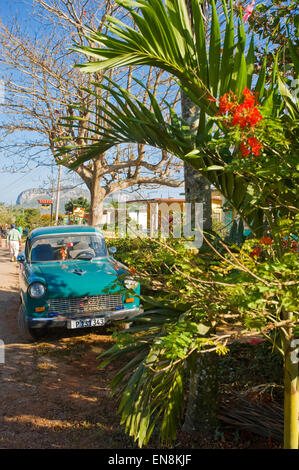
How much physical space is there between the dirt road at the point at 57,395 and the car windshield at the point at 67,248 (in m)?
1.27

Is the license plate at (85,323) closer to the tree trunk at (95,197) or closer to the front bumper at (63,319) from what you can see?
the front bumper at (63,319)

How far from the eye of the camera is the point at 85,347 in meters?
5.39

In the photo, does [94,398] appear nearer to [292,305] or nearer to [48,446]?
[48,446]

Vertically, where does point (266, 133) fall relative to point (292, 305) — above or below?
above

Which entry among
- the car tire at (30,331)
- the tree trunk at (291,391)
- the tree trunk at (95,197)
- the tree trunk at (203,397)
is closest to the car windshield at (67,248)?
the car tire at (30,331)

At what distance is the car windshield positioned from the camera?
634 centimetres

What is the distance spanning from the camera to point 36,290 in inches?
205

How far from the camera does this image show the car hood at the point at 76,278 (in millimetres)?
5262

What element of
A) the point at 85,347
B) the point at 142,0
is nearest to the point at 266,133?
the point at 142,0

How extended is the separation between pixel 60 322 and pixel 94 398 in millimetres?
1576

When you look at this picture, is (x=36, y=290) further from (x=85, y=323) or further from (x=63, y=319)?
(x=85, y=323)

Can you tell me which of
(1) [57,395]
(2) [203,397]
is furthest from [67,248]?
(2) [203,397]

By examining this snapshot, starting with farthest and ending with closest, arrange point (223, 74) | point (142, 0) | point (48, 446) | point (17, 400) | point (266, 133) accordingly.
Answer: point (17, 400), point (48, 446), point (223, 74), point (142, 0), point (266, 133)

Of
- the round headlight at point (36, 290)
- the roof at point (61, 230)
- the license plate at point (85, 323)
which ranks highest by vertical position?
the roof at point (61, 230)
